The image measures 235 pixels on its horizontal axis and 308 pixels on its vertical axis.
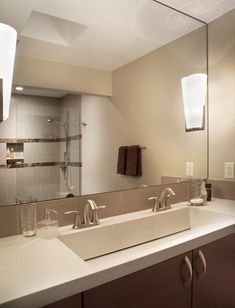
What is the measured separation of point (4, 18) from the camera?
3.63 ft

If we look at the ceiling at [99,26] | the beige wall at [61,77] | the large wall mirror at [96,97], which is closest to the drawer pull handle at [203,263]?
the large wall mirror at [96,97]

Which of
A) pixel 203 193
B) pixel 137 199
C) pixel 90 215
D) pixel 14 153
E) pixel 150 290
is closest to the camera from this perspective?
pixel 150 290

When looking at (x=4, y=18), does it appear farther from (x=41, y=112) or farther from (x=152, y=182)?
(x=152, y=182)

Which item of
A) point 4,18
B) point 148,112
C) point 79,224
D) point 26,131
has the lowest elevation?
point 79,224

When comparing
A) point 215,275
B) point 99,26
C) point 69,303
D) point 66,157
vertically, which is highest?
point 99,26

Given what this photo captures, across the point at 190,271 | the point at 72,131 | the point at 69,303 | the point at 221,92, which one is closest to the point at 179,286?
the point at 190,271

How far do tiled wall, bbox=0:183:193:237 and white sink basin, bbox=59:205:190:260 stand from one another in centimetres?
5

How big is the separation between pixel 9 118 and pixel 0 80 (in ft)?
0.58

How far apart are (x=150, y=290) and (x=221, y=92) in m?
1.50

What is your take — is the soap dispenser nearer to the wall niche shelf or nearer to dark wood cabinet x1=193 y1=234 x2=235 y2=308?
the wall niche shelf

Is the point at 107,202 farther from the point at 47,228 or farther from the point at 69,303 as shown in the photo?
the point at 69,303

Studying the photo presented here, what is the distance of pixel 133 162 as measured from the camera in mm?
1549

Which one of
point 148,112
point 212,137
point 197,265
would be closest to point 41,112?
point 148,112

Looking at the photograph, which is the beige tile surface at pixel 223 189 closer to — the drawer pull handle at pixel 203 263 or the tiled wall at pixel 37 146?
the drawer pull handle at pixel 203 263
